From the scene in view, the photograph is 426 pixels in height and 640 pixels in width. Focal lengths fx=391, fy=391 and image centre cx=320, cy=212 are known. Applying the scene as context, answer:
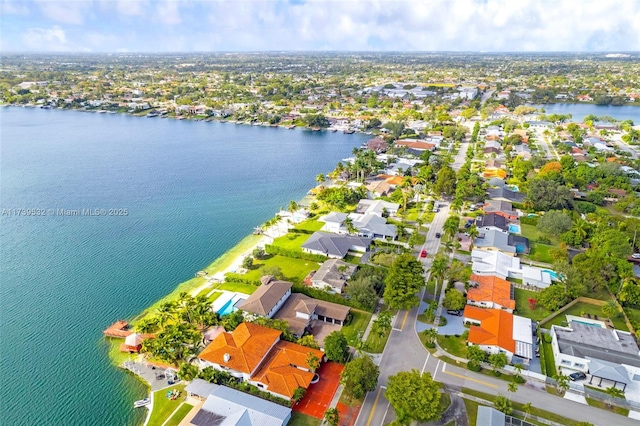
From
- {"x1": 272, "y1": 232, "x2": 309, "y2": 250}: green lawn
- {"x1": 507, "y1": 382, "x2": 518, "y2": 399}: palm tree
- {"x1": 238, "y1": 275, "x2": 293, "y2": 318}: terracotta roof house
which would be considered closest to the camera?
{"x1": 507, "y1": 382, "x2": 518, "y2": 399}: palm tree

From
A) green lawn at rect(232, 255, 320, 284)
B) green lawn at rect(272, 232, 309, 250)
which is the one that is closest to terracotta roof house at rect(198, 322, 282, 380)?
green lawn at rect(232, 255, 320, 284)

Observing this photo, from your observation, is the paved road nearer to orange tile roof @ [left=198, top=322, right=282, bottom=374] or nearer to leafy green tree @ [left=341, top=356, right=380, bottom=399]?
leafy green tree @ [left=341, top=356, right=380, bottom=399]

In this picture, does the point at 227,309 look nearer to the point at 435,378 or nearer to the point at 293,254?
the point at 293,254

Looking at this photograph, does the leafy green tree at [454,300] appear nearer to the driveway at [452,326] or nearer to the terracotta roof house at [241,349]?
the driveway at [452,326]

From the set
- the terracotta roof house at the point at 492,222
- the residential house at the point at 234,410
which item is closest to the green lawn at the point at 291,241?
the residential house at the point at 234,410

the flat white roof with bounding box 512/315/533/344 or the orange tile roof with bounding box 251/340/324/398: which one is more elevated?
the flat white roof with bounding box 512/315/533/344

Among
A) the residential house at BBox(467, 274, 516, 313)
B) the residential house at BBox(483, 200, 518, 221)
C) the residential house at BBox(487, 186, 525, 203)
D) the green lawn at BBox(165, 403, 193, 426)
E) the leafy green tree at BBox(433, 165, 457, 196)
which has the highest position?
the leafy green tree at BBox(433, 165, 457, 196)

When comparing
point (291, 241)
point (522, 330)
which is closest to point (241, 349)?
point (291, 241)
